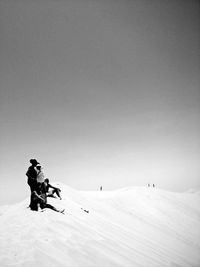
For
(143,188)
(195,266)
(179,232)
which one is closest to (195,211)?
(143,188)

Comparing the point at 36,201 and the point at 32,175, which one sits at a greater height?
the point at 32,175

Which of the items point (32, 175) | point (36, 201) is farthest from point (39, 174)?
point (36, 201)

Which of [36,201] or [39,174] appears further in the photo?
[39,174]

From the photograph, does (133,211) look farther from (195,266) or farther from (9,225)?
(9,225)

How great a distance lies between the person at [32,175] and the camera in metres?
9.95

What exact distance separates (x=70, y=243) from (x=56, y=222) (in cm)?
180

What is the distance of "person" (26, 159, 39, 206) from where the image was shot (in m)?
9.95

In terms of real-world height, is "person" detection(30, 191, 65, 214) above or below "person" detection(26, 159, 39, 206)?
below

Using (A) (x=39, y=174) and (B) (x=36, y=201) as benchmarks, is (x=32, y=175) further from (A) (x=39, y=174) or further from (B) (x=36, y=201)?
(B) (x=36, y=201)

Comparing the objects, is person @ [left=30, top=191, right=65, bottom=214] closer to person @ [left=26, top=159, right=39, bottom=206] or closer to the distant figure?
person @ [left=26, top=159, right=39, bottom=206]

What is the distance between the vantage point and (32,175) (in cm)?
1000

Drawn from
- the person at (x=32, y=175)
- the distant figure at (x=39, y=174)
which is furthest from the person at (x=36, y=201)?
the distant figure at (x=39, y=174)

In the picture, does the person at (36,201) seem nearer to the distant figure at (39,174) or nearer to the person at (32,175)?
the person at (32,175)

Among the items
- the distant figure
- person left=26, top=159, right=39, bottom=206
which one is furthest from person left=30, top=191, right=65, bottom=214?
the distant figure
